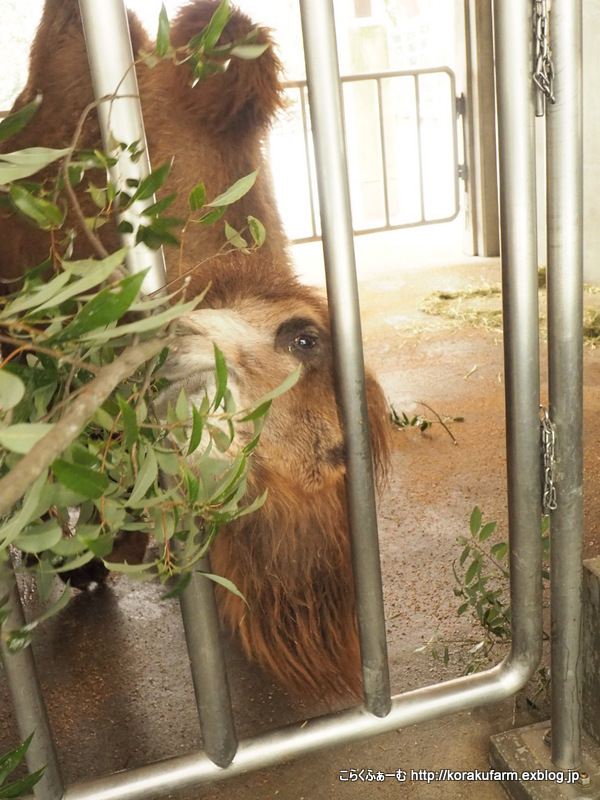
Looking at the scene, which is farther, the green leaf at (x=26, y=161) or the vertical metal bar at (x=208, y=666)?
the vertical metal bar at (x=208, y=666)

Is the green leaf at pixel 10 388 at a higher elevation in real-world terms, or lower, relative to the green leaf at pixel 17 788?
higher

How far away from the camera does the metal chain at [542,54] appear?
75 cm

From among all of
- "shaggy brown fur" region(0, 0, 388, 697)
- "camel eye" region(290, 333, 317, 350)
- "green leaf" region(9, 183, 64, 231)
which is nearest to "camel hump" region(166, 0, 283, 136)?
"shaggy brown fur" region(0, 0, 388, 697)

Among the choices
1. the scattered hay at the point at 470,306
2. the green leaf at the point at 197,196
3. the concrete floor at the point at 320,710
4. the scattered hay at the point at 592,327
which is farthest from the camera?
the scattered hay at the point at 470,306

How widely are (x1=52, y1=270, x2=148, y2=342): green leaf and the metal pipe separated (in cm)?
24

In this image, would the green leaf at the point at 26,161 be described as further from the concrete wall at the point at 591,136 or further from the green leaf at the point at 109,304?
the concrete wall at the point at 591,136

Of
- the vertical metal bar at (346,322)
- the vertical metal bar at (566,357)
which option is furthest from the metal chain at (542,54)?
the vertical metal bar at (346,322)

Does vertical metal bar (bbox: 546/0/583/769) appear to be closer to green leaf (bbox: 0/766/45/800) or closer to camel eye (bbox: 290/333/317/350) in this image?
camel eye (bbox: 290/333/317/350)

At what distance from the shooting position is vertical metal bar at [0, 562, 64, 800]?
778 mm

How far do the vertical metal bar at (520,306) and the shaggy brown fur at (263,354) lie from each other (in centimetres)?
22

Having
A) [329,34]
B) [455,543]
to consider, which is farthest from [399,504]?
[329,34]

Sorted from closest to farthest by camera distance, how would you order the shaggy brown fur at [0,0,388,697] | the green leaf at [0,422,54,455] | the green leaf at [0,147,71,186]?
1. the green leaf at [0,422,54,455]
2. the green leaf at [0,147,71,186]
3. the shaggy brown fur at [0,0,388,697]

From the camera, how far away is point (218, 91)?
3.89 ft

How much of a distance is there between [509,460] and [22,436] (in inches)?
25.9
